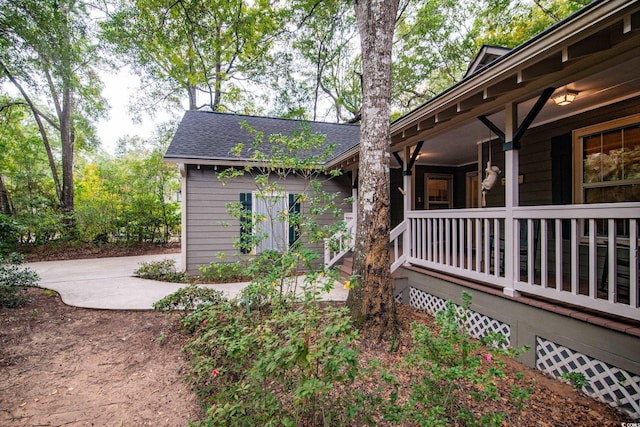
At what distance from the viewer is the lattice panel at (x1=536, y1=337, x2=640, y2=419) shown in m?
2.14

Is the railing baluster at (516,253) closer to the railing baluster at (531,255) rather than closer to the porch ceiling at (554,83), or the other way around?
the railing baluster at (531,255)

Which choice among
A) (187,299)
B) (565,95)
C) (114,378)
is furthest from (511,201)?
(114,378)

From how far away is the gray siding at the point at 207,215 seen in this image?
663 centimetres

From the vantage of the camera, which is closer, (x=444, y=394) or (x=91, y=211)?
(x=444, y=394)

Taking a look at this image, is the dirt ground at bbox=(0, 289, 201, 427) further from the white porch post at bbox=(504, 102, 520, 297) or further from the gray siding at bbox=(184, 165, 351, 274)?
the white porch post at bbox=(504, 102, 520, 297)

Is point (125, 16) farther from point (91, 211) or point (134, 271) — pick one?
point (134, 271)

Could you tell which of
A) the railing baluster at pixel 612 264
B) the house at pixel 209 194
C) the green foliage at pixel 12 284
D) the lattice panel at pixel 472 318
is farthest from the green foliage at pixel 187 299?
the railing baluster at pixel 612 264

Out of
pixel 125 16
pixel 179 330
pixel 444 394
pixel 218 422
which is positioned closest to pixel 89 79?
pixel 125 16

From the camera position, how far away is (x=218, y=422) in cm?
174

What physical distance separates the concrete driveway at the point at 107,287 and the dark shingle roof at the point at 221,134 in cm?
283

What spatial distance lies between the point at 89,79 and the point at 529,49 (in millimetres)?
15849

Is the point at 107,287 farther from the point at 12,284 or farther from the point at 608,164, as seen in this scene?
the point at 608,164

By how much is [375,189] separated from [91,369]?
359cm

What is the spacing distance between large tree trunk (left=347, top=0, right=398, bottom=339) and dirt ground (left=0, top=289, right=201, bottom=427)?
2.03m
